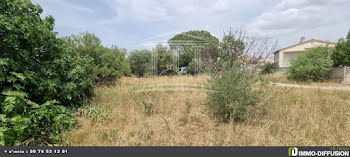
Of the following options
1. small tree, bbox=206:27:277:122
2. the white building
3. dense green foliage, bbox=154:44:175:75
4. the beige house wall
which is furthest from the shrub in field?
the beige house wall

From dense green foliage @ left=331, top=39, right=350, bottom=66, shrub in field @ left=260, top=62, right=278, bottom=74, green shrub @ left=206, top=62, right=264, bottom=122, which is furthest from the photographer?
dense green foliage @ left=331, top=39, right=350, bottom=66

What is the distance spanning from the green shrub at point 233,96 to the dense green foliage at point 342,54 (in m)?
12.1

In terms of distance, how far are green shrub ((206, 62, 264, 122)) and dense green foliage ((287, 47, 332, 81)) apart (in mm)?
10087

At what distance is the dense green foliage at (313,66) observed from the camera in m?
9.74

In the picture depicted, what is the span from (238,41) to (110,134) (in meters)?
4.07

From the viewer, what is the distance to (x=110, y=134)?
7.47 feet

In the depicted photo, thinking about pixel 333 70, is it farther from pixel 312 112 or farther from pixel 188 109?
pixel 188 109

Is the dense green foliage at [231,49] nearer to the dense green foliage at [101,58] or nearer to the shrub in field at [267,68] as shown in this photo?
the shrub in field at [267,68]

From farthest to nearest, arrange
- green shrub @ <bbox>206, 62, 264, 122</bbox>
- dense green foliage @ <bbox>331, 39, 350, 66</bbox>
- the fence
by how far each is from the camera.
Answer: dense green foliage @ <bbox>331, 39, 350, 66</bbox>, the fence, green shrub @ <bbox>206, 62, 264, 122</bbox>

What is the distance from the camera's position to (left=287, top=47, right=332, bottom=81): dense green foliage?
974 cm

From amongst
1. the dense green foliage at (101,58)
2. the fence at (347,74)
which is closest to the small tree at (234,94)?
the dense green foliage at (101,58)

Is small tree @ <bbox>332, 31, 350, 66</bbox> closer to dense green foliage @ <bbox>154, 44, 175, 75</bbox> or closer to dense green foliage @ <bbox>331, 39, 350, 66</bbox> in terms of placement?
dense green foliage @ <bbox>331, 39, 350, 66</bbox>

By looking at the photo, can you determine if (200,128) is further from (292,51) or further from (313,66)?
(292,51)

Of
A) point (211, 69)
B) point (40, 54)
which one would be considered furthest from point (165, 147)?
point (40, 54)
